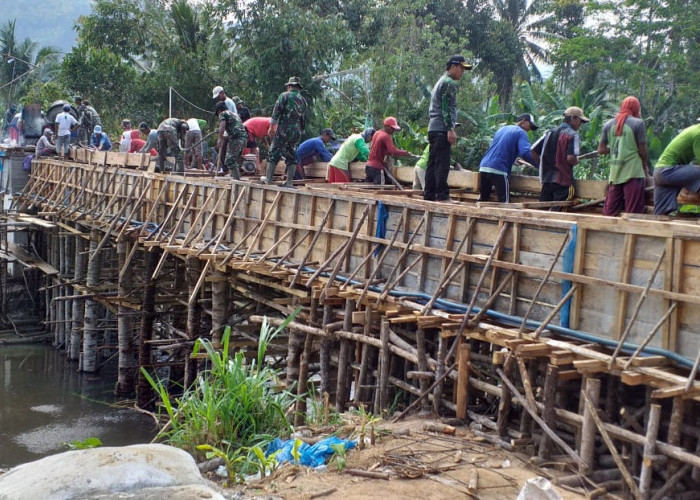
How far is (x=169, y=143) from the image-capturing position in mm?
16469

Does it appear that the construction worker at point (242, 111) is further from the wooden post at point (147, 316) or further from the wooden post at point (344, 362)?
the wooden post at point (344, 362)

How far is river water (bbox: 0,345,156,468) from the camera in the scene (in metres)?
14.7

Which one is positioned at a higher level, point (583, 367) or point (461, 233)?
point (461, 233)

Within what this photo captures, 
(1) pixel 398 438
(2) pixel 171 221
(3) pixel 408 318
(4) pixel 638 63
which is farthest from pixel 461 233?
(4) pixel 638 63

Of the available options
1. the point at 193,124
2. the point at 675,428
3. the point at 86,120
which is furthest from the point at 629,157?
the point at 86,120

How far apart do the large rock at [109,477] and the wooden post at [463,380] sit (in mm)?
2981

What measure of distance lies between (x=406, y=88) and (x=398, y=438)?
64.4 feet

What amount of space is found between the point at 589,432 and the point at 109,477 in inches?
143

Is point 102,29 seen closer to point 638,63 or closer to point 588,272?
point 638,63

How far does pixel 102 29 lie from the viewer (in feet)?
99.4

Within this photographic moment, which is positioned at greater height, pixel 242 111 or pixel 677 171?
pixel 242 111

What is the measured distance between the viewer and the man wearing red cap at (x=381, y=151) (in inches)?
492

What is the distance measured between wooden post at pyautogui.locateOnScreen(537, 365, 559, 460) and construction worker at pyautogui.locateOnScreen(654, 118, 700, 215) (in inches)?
99.1

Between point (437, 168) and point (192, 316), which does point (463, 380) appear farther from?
point (192, 316)
